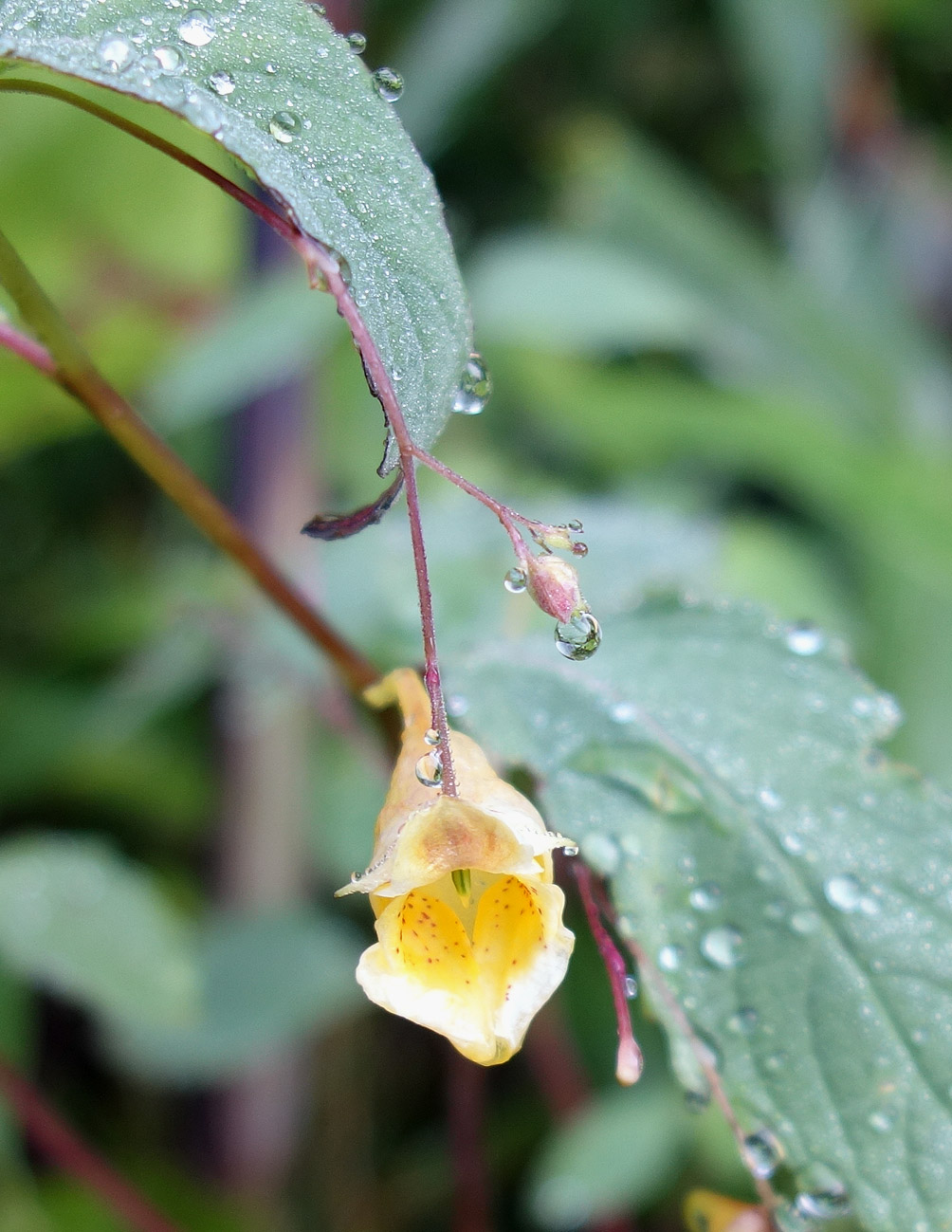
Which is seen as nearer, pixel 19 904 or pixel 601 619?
pixel 601 619

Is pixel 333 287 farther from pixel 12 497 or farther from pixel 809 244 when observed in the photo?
pixel 809 244

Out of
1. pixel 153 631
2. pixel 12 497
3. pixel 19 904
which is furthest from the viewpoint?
pixel 12 497

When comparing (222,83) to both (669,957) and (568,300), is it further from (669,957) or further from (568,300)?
(568,300)

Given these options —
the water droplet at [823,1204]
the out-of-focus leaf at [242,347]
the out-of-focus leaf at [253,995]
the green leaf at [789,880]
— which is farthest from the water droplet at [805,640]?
the out-of-focus leaf at [242,347]

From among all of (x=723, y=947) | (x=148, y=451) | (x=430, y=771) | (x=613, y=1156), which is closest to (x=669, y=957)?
(x=723, y=947)

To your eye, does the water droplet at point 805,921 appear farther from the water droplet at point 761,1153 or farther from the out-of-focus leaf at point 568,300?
the out-of-focus leaf at point 568,300

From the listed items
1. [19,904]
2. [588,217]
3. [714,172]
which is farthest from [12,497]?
[714,172]
